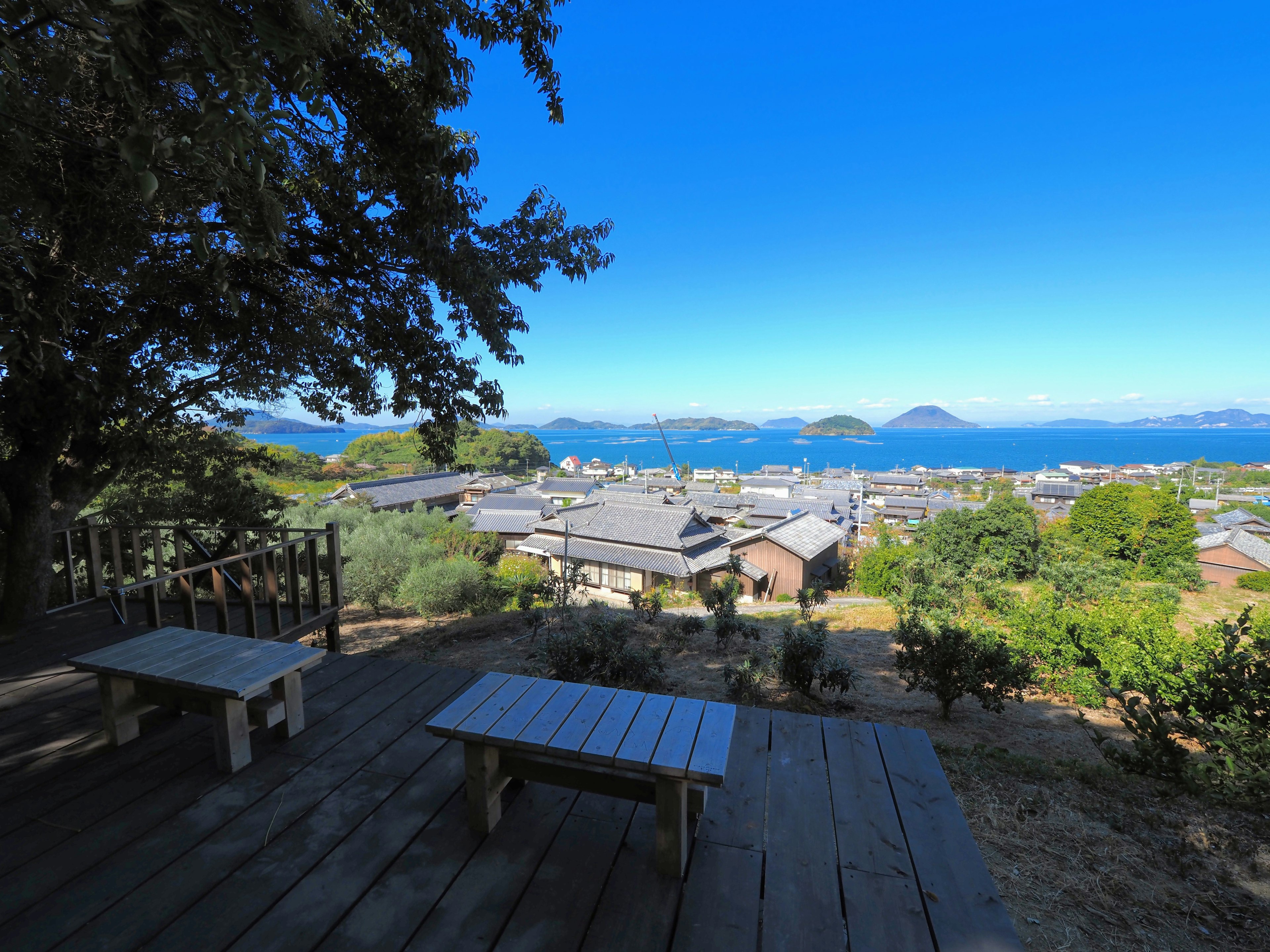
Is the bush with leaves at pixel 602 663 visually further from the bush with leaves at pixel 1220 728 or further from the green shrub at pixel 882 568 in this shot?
the green shrub at pixel 882 568

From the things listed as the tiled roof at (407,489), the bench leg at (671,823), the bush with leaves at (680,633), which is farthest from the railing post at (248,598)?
the tiled roof at (407,489)

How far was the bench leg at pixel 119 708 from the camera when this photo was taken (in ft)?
7.93

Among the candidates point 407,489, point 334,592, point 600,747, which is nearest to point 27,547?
point 334,592

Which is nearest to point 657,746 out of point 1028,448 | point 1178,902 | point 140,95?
point 140,95

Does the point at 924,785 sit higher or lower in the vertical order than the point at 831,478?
higher

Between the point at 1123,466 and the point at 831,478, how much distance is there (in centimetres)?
6236

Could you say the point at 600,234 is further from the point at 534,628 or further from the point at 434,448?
the point at 534,628

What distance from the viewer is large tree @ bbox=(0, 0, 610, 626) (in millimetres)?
1495

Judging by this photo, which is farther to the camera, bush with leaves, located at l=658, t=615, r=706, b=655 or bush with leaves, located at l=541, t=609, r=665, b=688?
bush with leaves, located at l=658, t=615, r=706, b=655

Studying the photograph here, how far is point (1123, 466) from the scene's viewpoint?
302 feet

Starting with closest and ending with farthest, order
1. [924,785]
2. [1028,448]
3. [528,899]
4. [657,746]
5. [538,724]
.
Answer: [528,899], [657,746], [538,724], [924,785], [1028,448]

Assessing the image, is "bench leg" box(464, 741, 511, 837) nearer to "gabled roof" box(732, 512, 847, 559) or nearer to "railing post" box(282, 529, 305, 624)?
"railing post" box(282, 529, 305, 624)

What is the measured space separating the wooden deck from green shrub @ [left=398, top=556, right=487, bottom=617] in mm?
8789

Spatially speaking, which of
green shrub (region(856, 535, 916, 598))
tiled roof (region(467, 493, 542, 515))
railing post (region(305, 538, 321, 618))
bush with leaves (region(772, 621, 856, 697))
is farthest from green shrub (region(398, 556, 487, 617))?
tiled roof (region(467, 493, 542, 515))
